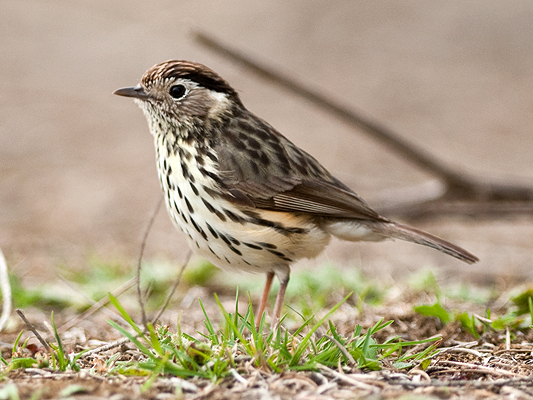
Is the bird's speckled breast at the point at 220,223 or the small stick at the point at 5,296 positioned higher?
the bird's speckled breast at the point at 220,223

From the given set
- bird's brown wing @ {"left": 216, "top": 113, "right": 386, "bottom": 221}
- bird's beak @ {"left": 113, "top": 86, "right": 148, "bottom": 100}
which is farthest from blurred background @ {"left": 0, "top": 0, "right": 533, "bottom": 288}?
bird's brown wing @ {"left": 216, "top": 113, "right": 386, "bottom": 221}

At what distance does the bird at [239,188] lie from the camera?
4.73 meters

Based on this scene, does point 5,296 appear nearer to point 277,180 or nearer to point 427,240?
point 277,180

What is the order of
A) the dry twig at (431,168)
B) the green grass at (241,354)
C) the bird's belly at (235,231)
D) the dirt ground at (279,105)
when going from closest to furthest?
the green grass at (241,354) < the bird's belly at (235,231) < the dry twig at (431,168) < the dirt ground at (279,105)

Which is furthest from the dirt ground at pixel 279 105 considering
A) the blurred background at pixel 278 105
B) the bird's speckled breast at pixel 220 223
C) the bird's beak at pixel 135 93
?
the bird's speckled breast at pixel 220 223

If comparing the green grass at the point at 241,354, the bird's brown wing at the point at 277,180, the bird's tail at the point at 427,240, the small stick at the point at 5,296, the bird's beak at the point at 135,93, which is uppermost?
the bird's beak at the point at 135,93

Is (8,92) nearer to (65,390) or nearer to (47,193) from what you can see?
(47,193)

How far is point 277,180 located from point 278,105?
460 inches

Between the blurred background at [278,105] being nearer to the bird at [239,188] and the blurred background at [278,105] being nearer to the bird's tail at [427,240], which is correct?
the bird at [239,188]

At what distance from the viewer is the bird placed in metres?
4.73

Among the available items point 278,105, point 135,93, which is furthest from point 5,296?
point 278,105

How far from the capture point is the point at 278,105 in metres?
16.4

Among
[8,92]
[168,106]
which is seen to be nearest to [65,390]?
[168,106]

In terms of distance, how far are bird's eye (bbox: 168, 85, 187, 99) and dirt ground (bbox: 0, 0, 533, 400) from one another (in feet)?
5.56
